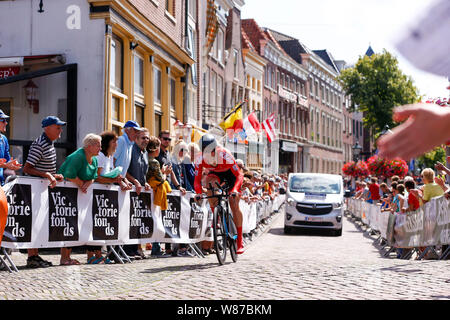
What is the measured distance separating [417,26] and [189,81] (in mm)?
22554

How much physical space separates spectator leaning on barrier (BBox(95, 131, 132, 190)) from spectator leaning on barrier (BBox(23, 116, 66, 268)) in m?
0.90

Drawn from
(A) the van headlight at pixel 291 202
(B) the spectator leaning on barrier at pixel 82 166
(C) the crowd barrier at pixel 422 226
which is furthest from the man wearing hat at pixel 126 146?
(A) the van headlight at pixel 291 202

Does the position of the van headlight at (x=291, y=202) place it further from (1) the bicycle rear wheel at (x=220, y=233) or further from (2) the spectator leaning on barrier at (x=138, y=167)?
(1) the bicycle rear wheel at (x=220, y=233)

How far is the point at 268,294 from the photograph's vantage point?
616 centimetres

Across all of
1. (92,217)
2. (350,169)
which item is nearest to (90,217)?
(92,217)

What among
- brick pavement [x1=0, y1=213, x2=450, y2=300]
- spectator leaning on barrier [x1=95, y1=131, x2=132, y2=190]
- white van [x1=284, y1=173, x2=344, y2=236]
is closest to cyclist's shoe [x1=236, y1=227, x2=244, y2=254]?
brick pavement [x1=0, y1=213, x2=450, y2=300]

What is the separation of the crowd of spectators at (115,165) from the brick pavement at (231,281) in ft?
1.79

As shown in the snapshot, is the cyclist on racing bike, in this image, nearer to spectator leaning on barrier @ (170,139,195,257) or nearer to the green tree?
spectator leaning on barrier @ (170,139,195,257)

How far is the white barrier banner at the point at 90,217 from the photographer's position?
8.09 m

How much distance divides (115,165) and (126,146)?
0.34 metres

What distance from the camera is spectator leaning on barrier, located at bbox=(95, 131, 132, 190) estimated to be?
9.59m

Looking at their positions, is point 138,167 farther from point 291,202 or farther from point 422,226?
point 291,202

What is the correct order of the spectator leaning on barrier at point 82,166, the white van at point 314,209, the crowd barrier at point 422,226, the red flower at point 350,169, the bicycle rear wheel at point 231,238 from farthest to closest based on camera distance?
1. the red flower at point 350,169
2. the white van at point 314,209
3. the crowd barrier at point 422,226
4. the bicycle rear wheel at point 231,238
5. the spectator leaning on barrier at point 82,166

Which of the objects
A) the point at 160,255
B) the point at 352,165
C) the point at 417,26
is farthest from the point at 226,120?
the point at 417,26
